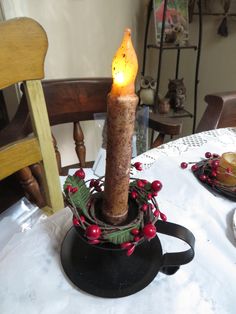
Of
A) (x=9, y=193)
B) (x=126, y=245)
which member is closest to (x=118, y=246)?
(x=126, y=245)

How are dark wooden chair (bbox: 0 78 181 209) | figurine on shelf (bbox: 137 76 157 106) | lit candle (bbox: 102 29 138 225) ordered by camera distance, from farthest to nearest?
figurine on shelf (bbox: 137 76 157 106)
dark wooden chair (bbox: 0 78 181 209)
lit candle (bbox: 102 29 138 225)

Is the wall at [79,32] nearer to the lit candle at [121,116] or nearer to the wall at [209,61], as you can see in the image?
the wall at [209,61]

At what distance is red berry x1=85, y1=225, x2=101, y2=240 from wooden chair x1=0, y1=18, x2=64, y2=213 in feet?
1.32

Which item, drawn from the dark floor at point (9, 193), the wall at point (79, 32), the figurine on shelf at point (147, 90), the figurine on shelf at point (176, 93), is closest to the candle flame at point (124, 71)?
the wall at point (79, 32)

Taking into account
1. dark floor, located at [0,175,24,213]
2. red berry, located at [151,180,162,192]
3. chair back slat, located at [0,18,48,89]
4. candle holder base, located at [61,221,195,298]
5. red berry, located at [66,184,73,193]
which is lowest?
dark floor, located at [0,175,24,213]

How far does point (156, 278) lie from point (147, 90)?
143 centimetres

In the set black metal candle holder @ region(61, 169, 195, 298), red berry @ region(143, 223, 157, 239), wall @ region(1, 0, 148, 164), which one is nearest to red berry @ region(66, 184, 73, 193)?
black metal candle holder @ region(61, 169, 195, 298)

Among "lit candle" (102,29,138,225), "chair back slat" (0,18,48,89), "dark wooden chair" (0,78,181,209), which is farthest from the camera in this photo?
"dark wooden chair" (0,78,181,209)

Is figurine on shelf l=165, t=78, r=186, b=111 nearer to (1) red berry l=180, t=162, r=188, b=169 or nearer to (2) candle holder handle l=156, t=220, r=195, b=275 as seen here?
(1) red berry l=180, t=162, r=188, b=169

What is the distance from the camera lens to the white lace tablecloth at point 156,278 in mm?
328

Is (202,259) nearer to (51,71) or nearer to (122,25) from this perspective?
(51,71)

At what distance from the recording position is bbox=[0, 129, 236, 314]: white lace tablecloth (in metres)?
0.33

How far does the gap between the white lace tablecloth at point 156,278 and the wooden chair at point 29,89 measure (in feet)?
0.85

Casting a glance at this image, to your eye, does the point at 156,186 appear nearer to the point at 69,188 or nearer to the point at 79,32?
the point at 69,188
